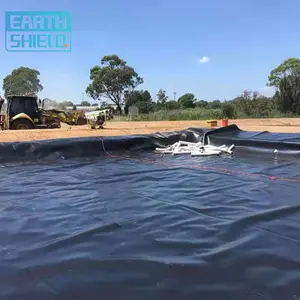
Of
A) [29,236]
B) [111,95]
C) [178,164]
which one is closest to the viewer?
[29,236]

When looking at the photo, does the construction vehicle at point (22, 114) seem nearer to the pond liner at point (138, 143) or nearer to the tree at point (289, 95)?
the pond liner at point (138, 143)

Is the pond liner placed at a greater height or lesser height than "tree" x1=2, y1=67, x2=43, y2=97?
lesser

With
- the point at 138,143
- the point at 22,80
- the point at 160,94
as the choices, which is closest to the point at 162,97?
the point at 160,94

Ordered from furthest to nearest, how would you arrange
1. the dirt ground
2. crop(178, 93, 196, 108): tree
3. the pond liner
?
crop(178, 93, 196, 108): tree → the dirt ground → the pond liner

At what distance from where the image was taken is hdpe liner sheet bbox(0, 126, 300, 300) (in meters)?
1.52

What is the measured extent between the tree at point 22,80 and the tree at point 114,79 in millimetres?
9069

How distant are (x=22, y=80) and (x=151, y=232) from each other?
40.8m

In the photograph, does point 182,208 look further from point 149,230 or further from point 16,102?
point 16,102

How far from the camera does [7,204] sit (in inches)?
113

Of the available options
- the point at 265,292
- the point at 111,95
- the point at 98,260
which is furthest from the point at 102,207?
the point at 111,95

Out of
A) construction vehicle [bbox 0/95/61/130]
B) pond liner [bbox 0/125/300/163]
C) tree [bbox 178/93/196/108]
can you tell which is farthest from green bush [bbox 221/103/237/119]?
tree [bbox 178/93/196/108]

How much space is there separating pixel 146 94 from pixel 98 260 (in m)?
35.0

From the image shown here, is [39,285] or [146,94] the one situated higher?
[146,94]

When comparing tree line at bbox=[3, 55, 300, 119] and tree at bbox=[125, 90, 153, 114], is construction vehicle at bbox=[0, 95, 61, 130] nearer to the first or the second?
tree line at bbox=[3, 55, 300, 119]
